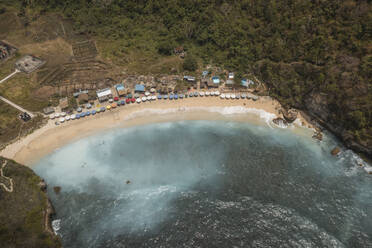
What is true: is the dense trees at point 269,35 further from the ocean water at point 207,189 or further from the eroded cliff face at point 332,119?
the ocean water at point 207,189

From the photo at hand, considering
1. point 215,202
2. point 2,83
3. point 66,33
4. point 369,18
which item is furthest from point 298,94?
point 2,83

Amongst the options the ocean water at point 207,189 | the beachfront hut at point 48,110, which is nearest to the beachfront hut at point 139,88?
the ocean water at point 207,189

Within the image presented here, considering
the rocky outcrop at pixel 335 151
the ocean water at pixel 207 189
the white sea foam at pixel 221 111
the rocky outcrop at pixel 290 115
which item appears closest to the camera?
the ocean water at pixel 207 189

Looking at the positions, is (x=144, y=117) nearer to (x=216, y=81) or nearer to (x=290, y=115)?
(x=216, y=81)

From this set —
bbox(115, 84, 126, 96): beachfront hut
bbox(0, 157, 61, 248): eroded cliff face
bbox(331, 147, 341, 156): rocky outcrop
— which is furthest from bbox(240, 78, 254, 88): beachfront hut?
bbox(0, 157, 61, 248): eroded cliff face

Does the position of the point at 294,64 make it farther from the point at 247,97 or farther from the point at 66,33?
the point at 66,33

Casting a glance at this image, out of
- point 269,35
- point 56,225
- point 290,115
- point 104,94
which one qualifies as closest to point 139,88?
point 104,94
